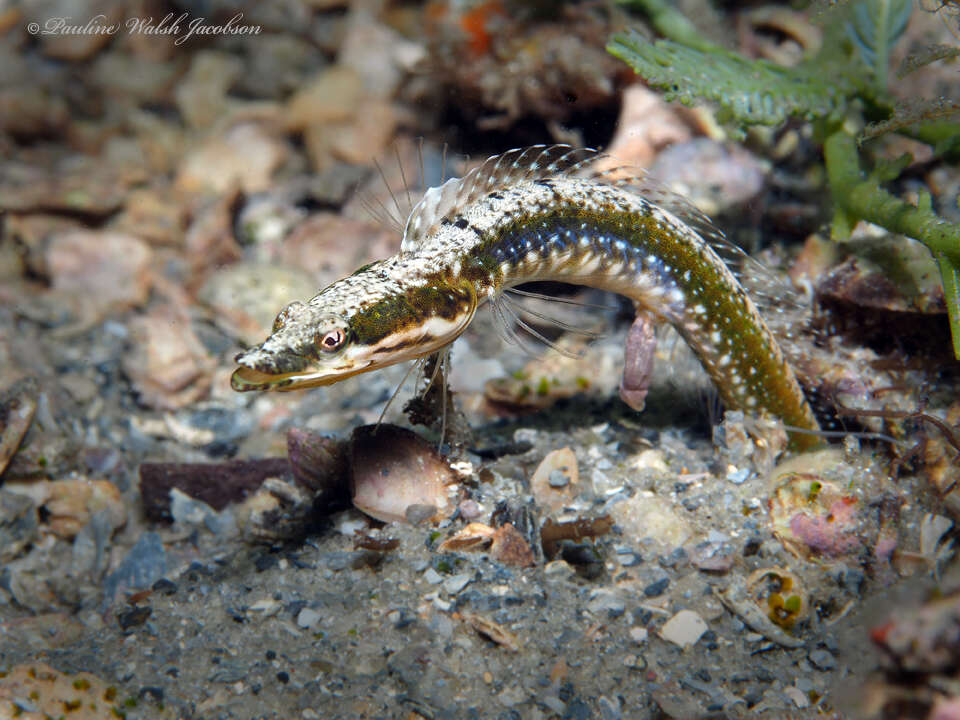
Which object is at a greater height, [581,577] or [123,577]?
[581,577]

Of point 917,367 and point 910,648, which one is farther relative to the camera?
point 917,367

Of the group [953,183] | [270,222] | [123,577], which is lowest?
[123,577]

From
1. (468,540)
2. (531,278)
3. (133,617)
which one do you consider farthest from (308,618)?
(531,278)

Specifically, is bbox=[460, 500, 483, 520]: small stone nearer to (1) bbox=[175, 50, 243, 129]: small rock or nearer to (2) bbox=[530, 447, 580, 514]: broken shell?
(2) bbox=[530, 447, 580, 514]: broken shell

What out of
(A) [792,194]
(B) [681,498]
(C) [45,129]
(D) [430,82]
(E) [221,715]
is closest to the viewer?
(E) [221,715]

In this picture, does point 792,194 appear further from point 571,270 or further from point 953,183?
point 571,270

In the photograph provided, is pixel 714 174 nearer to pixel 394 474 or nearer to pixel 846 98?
pixel 846 98

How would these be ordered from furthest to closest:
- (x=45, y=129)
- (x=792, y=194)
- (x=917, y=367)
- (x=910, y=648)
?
(x=45, y=129) → (x=792, y=194) → (x=917, y=367) → (x=910, y=648)

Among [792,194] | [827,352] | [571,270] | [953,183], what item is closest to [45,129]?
[571,270]
